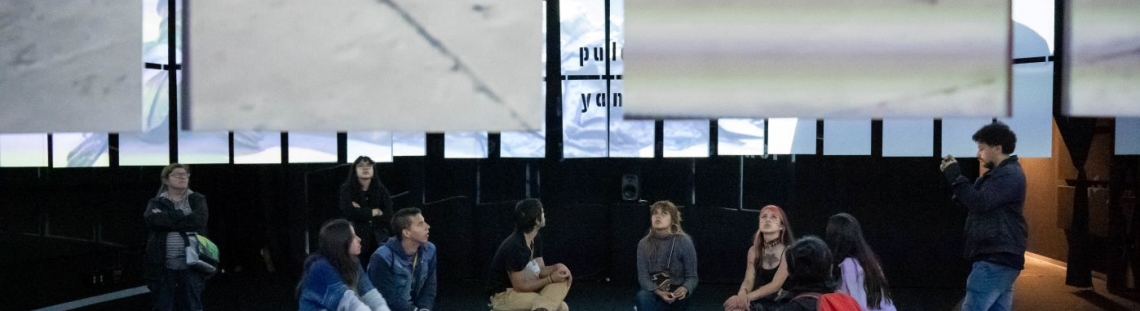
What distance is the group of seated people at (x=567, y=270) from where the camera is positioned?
3.94 meters

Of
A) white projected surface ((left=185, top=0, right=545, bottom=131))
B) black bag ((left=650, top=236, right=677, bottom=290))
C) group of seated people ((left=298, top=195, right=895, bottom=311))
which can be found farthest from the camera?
white projected surface ((left=185, top=0, right=545, bottom=131))

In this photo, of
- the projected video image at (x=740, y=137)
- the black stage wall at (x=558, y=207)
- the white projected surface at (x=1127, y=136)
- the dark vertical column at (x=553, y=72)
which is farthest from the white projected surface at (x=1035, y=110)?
the dark vertical column at (x=553, y=72)

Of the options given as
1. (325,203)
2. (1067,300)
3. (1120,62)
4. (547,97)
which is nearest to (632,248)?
(547,97)

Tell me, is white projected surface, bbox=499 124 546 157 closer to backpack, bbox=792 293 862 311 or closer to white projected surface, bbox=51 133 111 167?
white projected surface, bbox=51 133 111 167

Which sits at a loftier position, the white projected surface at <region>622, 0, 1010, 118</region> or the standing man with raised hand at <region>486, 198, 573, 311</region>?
the white projected surface at <region>622, 0, 1010, 118</region>

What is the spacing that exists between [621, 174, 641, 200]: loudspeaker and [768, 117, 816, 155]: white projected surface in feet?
3.53

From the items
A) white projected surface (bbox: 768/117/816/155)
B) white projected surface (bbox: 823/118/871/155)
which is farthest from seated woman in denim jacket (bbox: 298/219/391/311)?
white projected surface (bbox: 823/118/871/155)

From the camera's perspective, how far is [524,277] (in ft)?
16.4

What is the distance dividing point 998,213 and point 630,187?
3603 millimetres

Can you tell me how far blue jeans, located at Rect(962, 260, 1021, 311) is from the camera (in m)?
4.75

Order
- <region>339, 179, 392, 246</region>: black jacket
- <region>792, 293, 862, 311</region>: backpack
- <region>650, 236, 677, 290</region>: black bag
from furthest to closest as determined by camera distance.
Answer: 1. <region>339, 179, 392, 246</region>: black jacket
2. <region>650, 236, 677, 290</region>: black bag
3. <region>792, 293, 862, 311</region>: backpack

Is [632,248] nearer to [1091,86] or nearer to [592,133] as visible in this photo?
[592,133]

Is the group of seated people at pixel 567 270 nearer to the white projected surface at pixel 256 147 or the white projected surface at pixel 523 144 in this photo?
the white projected surface at pixel 523 144

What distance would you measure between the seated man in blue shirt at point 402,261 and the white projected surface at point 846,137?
13.2ft
